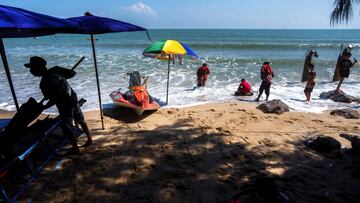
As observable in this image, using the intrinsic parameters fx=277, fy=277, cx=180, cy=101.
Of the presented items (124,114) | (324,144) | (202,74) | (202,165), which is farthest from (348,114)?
(124,114)

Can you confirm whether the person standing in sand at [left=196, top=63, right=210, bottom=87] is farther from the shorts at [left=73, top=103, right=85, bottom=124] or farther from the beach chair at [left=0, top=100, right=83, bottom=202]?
the beach chair at [left=0, top=100, right=83, bottom=202]

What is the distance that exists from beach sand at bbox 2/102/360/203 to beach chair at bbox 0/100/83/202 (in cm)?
17

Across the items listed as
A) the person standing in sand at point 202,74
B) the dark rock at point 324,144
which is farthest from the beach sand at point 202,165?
the person standing in sand at point 202,74

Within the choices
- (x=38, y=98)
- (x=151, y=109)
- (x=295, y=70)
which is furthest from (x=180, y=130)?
(x=295, y=70)

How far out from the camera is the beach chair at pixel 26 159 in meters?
3.31

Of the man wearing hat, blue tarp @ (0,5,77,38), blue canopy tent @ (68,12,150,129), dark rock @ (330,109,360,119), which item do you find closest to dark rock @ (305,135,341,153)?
dark rock @ (330,109,360,119)

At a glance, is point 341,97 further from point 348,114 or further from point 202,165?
point 202,165

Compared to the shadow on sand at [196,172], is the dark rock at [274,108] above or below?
below

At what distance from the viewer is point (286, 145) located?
5.15m

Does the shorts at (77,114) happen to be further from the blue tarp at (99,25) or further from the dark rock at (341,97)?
the dark rock at (341,97)

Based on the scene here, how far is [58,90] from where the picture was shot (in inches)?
166

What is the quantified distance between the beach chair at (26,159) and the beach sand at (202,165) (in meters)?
0.17

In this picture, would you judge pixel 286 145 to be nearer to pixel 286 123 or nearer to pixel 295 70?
pixel 286 123

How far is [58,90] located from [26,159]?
1.16 meters
